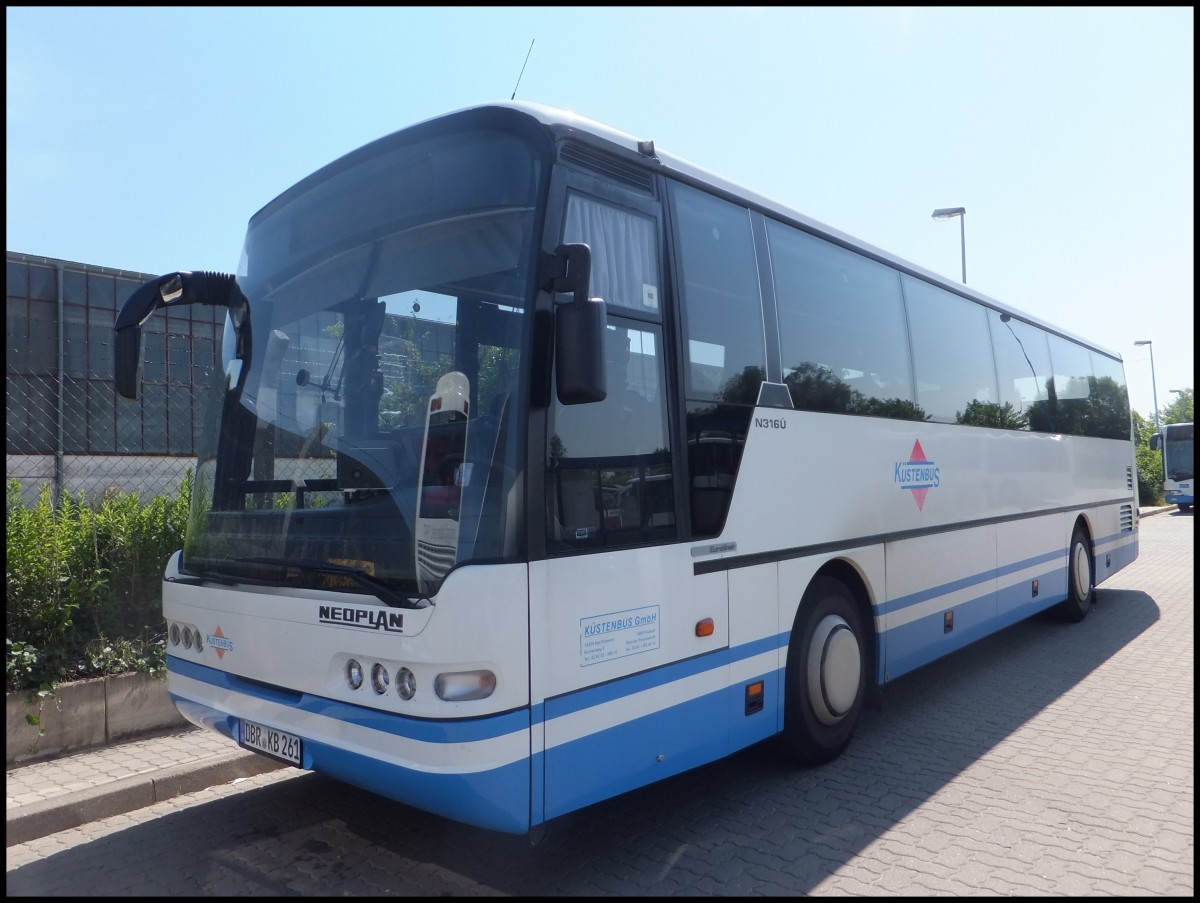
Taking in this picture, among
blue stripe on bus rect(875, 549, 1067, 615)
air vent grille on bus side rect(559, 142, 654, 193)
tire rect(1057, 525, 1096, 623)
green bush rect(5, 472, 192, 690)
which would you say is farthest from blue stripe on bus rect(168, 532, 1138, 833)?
tire rect(1057, 525, 1096, 623)

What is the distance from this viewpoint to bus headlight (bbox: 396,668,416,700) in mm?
3584

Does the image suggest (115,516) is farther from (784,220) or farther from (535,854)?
(784,220)

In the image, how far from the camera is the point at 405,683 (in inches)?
142

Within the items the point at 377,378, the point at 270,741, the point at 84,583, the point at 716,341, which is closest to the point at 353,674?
the point at 270,741

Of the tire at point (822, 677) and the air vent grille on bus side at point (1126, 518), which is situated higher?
the air vent grille on bus side at point (1126, 518)

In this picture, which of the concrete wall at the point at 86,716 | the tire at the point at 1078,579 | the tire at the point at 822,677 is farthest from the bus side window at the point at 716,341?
the tire at the point at 1078,579

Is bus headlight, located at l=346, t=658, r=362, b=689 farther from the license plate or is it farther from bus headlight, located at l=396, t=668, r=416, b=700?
the license plate

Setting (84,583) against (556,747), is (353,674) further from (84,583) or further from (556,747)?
(84,583)

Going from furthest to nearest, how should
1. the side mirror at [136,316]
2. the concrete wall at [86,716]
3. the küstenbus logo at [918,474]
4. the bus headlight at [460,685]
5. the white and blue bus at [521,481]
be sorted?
the küstenbus logo at [918,474], the concrete wall at [86,716], the side mirror at [136,316], the white and blue bus at [521,481], the bus headlight at [460,685]

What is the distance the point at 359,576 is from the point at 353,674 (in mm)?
418

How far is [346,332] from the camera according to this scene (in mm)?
4402

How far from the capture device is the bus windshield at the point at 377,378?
3738 millimetres

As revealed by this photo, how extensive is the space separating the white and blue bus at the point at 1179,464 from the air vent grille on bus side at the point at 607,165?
34.9m

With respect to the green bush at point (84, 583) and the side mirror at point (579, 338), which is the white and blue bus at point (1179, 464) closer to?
the green bush at point (84, 583)
